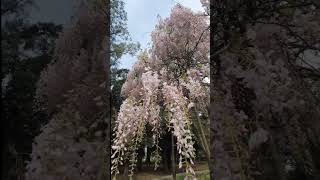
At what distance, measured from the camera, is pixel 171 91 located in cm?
155

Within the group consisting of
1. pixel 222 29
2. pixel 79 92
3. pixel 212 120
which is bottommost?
pixel 212 120

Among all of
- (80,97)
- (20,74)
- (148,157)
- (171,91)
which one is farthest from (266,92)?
(20,74)

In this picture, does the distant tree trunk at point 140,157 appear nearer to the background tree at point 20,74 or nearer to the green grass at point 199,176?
the green grass at point 199,176

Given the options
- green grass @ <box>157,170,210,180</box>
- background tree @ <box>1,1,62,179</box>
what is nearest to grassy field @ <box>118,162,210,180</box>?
green grass @ <box>157,170,210,180</box>

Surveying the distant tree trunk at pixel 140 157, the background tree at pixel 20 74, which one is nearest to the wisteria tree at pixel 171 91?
the distant tree trunk at pixel 140 157

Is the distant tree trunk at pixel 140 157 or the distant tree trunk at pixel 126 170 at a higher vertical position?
the distant tree trunk at pixel 140 157

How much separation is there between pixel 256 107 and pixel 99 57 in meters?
0.59

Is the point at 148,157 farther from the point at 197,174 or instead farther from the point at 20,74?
the point at 20,74

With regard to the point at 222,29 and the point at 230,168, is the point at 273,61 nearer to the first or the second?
the point at 222,29

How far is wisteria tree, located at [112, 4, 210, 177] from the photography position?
59.7 inches

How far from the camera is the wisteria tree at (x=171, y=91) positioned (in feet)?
4.98

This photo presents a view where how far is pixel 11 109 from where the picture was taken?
1479 millimetres

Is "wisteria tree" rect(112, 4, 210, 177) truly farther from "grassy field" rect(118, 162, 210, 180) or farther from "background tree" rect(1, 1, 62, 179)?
"background tree" rect(1, 1, 62, 179)

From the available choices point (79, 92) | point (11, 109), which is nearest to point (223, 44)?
point (79, 92)
